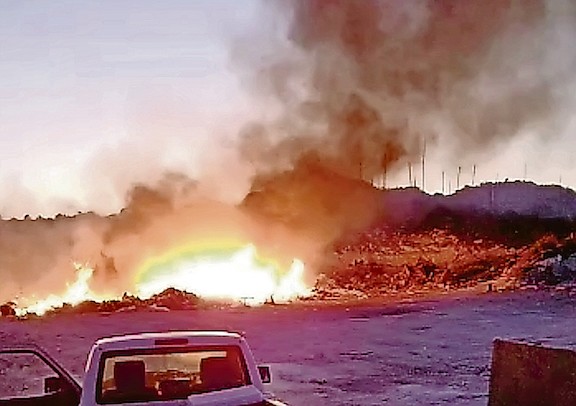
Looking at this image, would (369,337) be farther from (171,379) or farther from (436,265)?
(436,265)

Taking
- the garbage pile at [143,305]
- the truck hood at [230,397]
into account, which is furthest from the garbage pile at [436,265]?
the truck hood at [230,397]

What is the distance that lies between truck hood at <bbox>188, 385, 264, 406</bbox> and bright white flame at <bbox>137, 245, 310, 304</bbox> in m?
44.8

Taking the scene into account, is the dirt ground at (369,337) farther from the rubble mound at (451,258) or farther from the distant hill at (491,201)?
the distant hill at (491,201)

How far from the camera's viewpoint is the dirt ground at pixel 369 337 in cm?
1808

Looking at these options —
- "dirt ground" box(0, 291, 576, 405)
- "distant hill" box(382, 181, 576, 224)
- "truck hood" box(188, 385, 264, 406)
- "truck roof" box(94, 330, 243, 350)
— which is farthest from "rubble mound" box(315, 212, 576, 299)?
"truck hood" box(188, 385, 264, 406)

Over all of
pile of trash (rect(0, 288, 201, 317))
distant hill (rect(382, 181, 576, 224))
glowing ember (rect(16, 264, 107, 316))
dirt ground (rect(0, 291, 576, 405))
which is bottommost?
dirt ground (rect(0, 291, 576, 405))

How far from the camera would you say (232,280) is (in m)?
56.1

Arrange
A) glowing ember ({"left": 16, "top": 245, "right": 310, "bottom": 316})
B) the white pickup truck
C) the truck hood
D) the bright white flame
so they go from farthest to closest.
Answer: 1. glowing ember ({"left": 16, "top": 245, "right": 310, "bottom": 316})
2. the bright white flame
3. the white pickup truck
4. the truck hood

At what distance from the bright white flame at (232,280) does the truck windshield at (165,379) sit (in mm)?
44327

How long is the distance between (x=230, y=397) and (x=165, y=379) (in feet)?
3.45

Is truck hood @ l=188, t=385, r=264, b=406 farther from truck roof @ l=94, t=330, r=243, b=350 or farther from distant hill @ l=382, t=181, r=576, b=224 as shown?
distant hill @ l=382, t=181, r=576, b=224

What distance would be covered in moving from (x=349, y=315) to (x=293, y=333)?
688cm

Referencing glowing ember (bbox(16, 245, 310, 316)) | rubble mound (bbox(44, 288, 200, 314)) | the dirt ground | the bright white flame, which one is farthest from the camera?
glowing ember (bbox(16, 245, 310, 316))

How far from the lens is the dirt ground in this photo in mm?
18078
